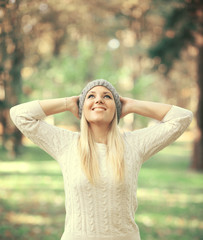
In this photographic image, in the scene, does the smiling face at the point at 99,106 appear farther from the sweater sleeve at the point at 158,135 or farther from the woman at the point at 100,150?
the sweater sleeve at the point at 158,135

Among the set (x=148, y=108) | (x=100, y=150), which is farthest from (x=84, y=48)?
(x=100, y=150)

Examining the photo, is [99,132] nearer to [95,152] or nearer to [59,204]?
[95,152]

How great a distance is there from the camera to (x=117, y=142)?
244 centimetres

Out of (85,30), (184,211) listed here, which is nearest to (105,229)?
(184,211)

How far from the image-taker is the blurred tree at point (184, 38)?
980cm

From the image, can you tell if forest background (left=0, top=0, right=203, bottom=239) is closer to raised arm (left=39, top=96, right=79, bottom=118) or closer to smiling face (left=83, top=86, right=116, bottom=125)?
raised arm (left=39, top=96, right=79, bottom=118)

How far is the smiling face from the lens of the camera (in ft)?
7.95

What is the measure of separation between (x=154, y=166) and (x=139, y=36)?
26.1 ft

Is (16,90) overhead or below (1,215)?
overhead

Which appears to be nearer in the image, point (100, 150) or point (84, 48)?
point (100, 150)

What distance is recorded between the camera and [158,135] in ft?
8.16

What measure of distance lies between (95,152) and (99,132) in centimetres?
20

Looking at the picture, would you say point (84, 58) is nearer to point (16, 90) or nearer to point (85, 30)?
point (85, 30)

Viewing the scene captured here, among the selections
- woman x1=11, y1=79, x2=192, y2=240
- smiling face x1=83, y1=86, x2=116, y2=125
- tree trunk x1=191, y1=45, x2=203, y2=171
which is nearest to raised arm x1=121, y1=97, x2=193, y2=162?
woman x1=11, y1=79, x2=192, y2=240
